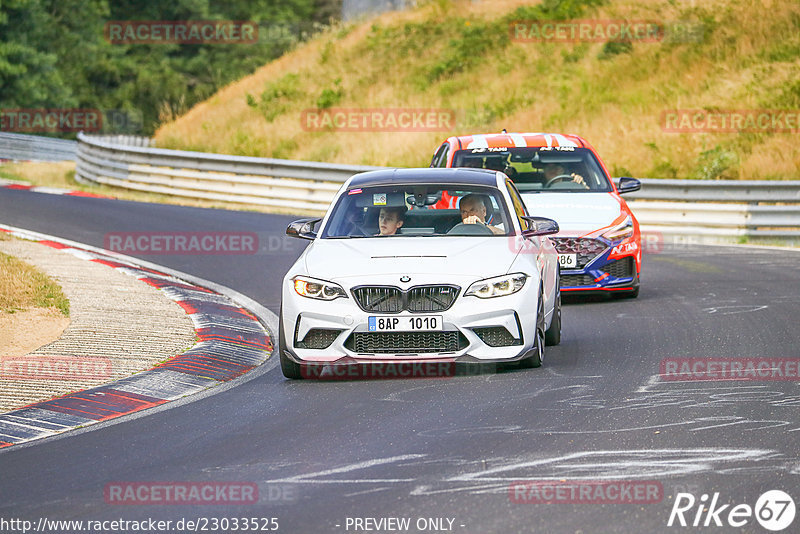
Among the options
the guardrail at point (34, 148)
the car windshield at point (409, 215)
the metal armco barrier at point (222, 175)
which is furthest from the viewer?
the guardrail at point (34, 148)

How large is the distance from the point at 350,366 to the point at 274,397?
4.00ft

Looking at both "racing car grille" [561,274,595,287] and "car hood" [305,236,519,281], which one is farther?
"racing car grille" [561,274,595,287]

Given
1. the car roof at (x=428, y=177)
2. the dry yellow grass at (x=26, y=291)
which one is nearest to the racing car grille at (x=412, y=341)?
the car roof at (x=428, y=177)

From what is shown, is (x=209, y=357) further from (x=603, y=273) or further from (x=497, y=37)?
(x=497, y=37)

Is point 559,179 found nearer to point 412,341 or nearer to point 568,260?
point 568,260

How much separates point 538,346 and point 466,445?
259 cm

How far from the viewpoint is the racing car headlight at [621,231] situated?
13828 millimetres

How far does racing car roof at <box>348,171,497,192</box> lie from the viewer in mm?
11062

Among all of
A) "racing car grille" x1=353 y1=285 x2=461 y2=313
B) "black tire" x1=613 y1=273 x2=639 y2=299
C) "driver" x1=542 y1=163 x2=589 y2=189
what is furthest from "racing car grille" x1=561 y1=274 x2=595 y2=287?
"racing car grille" x1=353 y1=285 x2=461 y2=313

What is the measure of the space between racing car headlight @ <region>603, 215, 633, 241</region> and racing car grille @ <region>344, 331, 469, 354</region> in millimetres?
4641

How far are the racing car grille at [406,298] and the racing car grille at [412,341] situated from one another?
0.18m

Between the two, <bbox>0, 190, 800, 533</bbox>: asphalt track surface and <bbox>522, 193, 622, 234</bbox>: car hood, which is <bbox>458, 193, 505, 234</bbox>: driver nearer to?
<bbox>0, 190, 800, 533</bbox>: asphalt track surface

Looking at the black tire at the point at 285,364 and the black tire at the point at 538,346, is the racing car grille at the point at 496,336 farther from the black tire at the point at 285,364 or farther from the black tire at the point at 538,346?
the black tire at the point at 285,364

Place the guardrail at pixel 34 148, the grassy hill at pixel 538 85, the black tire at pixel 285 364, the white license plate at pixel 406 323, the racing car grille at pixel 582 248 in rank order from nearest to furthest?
the white license plate at pixel 406 323 → the black tire at pixel 285 364 → the racing car grille at pixel 582 248 → the grassy hill at pixel 538 85 → the guardrail at pixel 34 148
